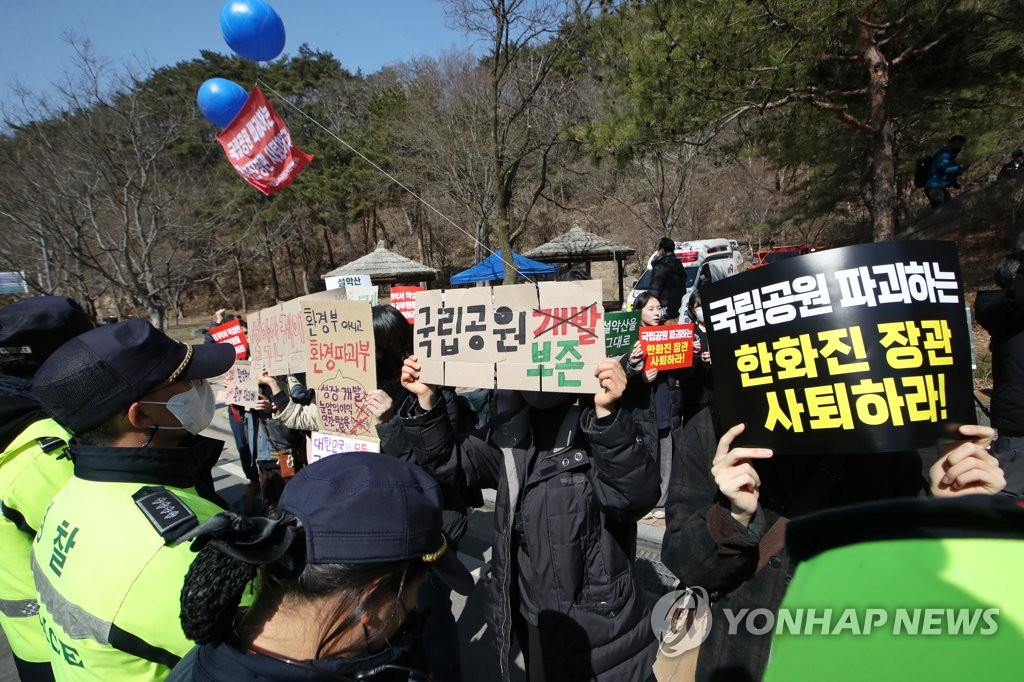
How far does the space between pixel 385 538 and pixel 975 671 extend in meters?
0.92

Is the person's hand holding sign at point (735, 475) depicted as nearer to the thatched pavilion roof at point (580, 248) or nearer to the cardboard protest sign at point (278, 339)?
the cardboard protest sign at point (278, 339)

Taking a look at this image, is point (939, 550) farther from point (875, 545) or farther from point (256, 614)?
point (256, 614)

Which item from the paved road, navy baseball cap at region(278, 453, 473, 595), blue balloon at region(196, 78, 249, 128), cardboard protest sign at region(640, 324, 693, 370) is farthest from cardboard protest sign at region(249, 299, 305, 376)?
blue balloon at region(196, 78, 249, 128)

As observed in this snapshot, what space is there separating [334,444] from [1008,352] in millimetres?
3592

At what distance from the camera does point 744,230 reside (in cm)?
2834

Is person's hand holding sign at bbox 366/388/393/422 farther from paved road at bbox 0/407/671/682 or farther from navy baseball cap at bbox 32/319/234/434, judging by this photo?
paved road at bbox 0/407/671/682

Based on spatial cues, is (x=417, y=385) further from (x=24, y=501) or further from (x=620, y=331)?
(x=620, y=331)

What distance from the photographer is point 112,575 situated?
1232 mm

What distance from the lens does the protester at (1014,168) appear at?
1003cm

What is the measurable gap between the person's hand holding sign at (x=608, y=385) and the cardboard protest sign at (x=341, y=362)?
1297mm

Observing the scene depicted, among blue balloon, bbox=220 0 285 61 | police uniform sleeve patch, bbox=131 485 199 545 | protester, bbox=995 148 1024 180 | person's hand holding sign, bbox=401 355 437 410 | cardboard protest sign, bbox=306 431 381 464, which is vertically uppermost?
blue balloon, bbox=220 0 285 61

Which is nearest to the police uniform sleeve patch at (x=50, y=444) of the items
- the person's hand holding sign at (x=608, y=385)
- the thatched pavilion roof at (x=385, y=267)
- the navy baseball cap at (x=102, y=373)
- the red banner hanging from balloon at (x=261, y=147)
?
the navy baseball cap at (x=102, y=373)

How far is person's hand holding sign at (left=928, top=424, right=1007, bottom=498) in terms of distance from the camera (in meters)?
1.19

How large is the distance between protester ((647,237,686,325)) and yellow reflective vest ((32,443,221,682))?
184 inches
